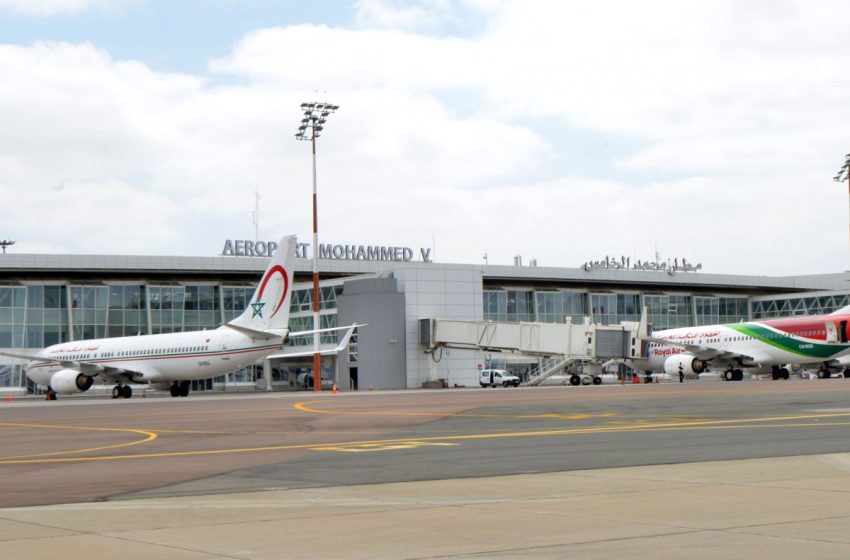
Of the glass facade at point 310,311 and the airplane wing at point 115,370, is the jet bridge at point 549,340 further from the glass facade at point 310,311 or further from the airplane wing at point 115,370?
the airplane wing at point 115,370

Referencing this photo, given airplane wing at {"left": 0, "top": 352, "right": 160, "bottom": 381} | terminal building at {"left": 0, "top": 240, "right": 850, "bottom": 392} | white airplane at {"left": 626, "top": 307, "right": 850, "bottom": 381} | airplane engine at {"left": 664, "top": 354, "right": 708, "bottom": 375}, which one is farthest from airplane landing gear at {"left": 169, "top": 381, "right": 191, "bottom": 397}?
airplane engine at {"left": 664, "top": 354, "right": 708, "bottom": 375}

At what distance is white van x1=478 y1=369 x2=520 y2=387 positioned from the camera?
87.1 metres

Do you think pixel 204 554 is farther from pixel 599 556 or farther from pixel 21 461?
pixel 21 461

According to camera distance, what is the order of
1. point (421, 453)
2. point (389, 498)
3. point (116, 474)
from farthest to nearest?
1. point (421, 453)
2. point (116, 474)
3. point (389, 498)

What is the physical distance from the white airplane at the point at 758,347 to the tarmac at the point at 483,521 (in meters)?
61.2

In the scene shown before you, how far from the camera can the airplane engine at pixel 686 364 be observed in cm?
7481

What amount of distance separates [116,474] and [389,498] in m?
5.30

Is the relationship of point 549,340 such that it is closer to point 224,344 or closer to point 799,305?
point 224,344

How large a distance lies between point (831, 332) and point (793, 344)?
10.7 feet

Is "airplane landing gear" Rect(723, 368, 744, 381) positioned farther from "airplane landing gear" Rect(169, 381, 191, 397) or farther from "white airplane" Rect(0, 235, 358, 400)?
"airplane landing gear" Rect(169, 381, 191, 397)

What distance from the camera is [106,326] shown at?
291 ft

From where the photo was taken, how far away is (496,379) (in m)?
87.6

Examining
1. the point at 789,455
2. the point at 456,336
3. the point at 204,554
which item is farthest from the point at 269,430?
the point at 456,336

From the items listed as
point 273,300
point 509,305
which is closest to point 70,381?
point 273,300
